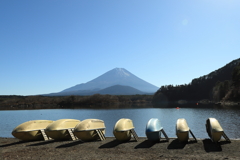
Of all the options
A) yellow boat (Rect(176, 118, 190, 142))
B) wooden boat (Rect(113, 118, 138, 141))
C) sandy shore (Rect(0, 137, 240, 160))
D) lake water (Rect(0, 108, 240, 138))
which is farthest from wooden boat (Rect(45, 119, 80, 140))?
lake water (Rect(0, 108, 240, 138))

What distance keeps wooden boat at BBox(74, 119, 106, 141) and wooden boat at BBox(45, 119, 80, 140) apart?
1.58 m

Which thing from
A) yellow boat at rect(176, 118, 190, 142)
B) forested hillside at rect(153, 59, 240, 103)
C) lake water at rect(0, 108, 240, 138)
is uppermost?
forested hillside at rect(153, 59, 240, 103)

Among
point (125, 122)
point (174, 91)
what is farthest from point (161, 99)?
point (125, 122)

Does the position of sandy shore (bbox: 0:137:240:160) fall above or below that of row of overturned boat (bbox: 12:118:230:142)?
below

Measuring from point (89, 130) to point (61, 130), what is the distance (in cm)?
260

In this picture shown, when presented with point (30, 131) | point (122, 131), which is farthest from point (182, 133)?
point (30, 131)

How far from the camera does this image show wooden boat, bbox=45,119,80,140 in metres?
16.6

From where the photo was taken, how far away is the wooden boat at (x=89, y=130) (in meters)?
15.5

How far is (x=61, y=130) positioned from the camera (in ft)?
55.0

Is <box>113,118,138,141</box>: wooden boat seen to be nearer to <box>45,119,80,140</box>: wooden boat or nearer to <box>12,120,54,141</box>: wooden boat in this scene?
<box>45,119,80,140</box>: wooden boat

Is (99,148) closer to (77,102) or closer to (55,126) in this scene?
(55,126)

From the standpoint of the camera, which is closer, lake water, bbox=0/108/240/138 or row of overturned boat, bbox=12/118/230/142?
row of overturned boat, bbox=12/118/230/142

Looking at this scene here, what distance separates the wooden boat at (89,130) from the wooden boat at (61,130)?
158 centimetres

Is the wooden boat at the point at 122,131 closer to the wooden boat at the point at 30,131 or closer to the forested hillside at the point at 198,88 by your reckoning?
the wooden boat at the point at 30,131
